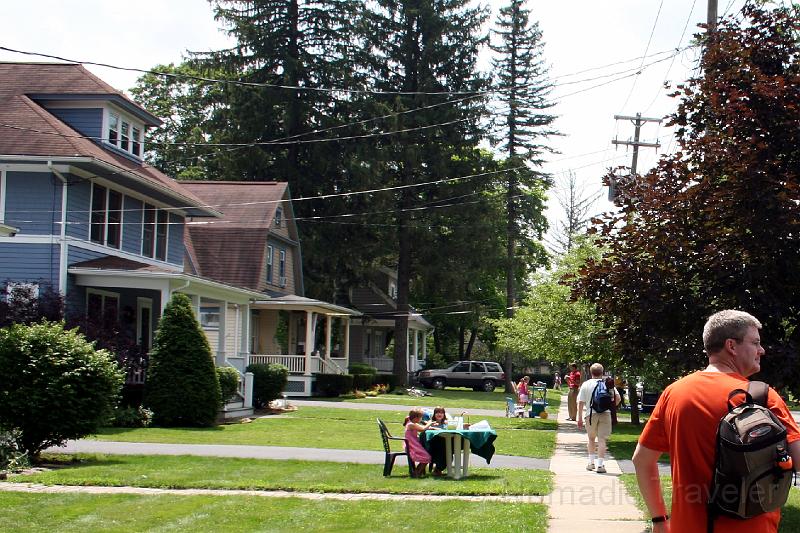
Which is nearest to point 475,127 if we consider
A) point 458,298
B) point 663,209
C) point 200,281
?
point 458,298

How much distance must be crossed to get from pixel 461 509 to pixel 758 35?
6030mm

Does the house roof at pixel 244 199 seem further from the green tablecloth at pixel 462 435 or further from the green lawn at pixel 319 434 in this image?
the green tablecloth at pixel 462 435

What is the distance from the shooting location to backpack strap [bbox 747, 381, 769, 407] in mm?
4289

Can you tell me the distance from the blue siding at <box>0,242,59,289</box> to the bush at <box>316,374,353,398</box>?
15.0 meters

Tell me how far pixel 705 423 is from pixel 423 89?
4247 cm

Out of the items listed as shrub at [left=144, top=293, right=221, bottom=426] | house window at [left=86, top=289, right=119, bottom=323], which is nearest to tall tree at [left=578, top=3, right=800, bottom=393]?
shrub at [left=144, top=293, right=221, bottom=426]

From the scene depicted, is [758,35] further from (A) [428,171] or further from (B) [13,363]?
(A) [428,171]

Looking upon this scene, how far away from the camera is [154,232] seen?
28625 mm

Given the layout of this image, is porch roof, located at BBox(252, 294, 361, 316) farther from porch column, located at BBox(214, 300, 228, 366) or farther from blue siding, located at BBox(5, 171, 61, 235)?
blue siding, located at BBox(5, 171, 61, 235)

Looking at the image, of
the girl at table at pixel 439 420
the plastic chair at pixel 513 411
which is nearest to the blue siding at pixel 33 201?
the girl at table at pixel 439 420

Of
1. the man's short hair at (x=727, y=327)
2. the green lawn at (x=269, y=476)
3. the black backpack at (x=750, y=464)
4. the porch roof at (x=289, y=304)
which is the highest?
the porch roof at (x=289, y=304)

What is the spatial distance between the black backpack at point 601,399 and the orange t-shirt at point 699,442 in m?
10.5

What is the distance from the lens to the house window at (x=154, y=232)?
28188mm

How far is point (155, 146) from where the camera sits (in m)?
54.8
